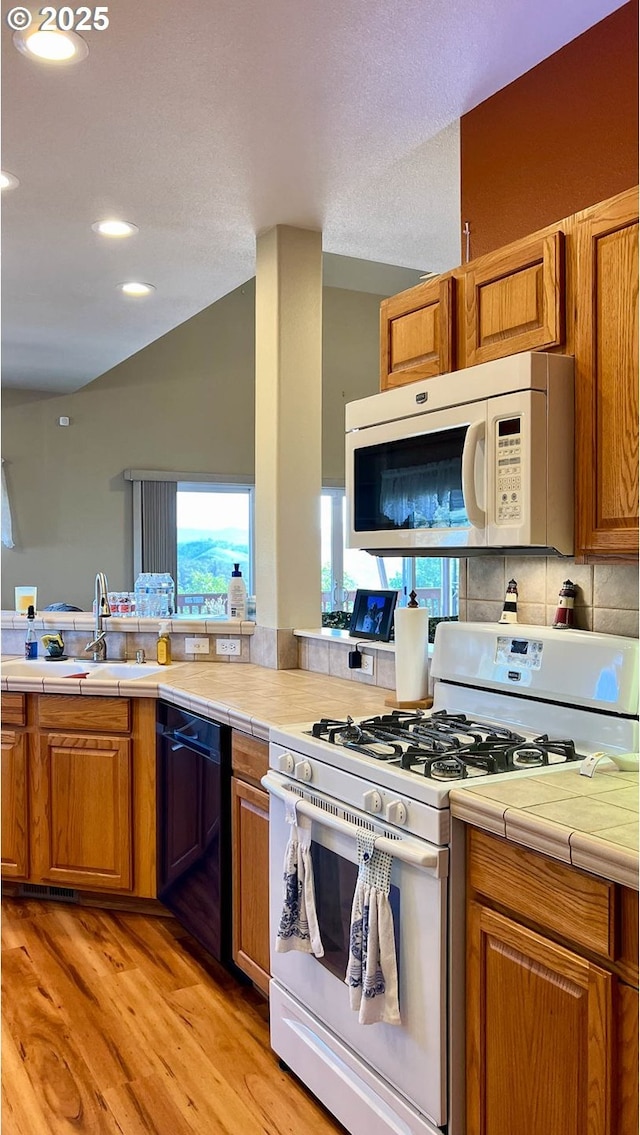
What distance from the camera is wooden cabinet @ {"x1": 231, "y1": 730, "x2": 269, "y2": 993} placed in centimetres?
228

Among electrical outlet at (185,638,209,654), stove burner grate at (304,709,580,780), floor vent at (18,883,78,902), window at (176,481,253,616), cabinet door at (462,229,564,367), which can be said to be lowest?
floor vent at (18,883,78,902)

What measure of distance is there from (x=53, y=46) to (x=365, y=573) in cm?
610

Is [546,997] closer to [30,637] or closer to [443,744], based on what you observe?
[443,744]

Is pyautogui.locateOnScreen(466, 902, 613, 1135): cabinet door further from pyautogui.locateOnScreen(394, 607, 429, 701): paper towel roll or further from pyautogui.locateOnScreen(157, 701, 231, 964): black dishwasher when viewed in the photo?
pyautogui.locateOnScreen(157, 701, 231, 964): black dishwasher

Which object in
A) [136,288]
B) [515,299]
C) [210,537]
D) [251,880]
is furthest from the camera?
[210,537]

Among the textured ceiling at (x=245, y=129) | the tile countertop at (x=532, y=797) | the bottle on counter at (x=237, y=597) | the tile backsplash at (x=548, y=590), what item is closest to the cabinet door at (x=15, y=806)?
the tile countertop at (x=532, y=797)

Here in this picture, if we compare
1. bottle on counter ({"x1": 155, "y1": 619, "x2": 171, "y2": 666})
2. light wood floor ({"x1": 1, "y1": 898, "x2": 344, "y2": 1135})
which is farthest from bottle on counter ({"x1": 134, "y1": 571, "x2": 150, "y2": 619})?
light wood floor ({"x1": 1, "y1": 898, "x2": 344, "y2": 1135})

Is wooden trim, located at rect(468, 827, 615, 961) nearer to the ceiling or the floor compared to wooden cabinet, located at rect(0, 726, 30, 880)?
nearer to the ceiling

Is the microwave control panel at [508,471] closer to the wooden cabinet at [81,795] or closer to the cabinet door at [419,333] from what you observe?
the cabinet door at [419,333]

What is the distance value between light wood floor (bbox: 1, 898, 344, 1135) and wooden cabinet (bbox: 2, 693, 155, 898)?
19 centimetres

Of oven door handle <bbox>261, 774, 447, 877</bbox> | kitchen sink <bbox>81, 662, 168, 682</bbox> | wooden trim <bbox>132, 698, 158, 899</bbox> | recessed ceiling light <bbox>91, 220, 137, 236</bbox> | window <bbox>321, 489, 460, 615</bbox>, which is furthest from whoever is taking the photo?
window <bbox>321, 489, 460, 615</bbox>

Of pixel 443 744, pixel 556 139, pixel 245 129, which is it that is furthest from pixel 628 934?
pixel 245 129

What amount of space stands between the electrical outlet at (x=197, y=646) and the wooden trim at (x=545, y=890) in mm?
2149

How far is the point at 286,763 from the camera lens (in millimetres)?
2062
